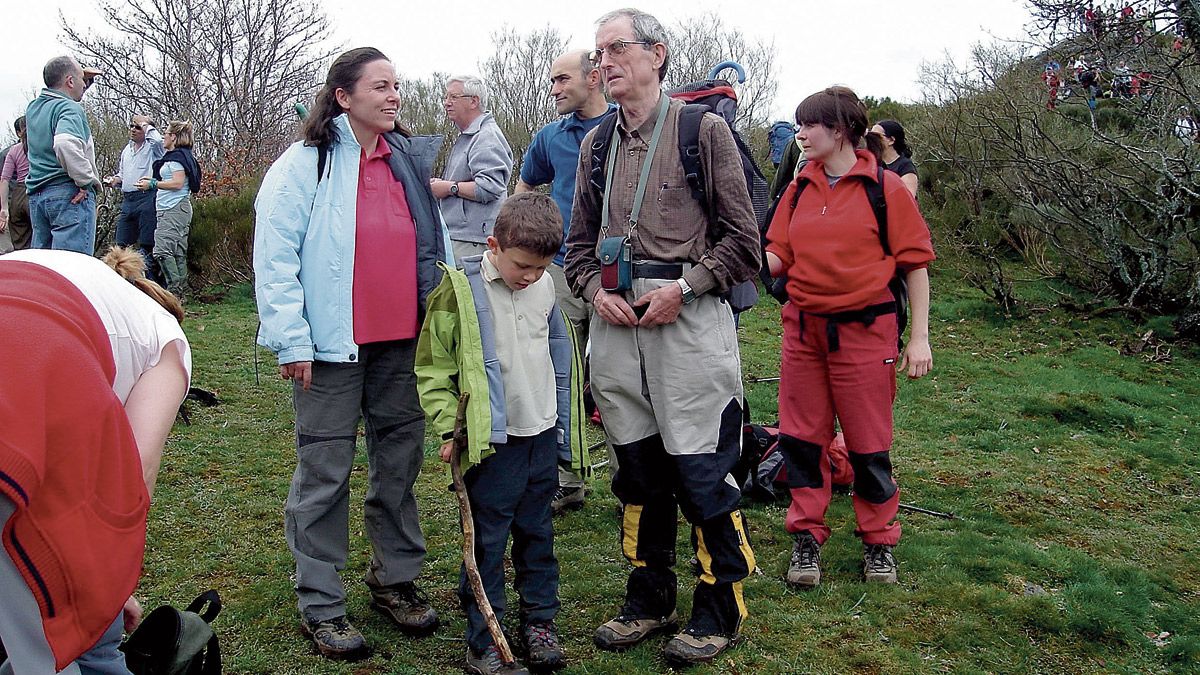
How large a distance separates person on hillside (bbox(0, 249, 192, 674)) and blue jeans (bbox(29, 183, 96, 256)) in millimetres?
6342

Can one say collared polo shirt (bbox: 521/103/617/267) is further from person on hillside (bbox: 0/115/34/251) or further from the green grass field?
person on hillside (bbox: 0/115/34/251)

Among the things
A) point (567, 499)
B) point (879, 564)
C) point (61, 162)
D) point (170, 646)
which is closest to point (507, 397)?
point (170, 646)

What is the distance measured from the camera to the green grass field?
3.44 metres

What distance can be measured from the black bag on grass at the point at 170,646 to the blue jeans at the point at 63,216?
576cm

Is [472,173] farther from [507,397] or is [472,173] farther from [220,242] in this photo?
[220,242]

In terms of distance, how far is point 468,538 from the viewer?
3.06 m

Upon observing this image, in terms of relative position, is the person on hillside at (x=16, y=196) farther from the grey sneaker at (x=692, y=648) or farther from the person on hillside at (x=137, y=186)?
the grey sneaker at (x=692, y=648)

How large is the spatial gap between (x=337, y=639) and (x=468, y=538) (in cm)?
66

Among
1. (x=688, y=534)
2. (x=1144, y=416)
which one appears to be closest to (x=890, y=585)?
(x=688, y=534)

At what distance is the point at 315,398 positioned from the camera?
3316mm

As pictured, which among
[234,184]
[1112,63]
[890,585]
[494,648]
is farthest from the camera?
[234,184]

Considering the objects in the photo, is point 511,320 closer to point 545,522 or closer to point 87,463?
point 545,522

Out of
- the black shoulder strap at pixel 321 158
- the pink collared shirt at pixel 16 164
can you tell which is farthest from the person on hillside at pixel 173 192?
the black shoulder strap at pixel 321 158

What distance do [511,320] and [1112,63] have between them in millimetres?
8533
